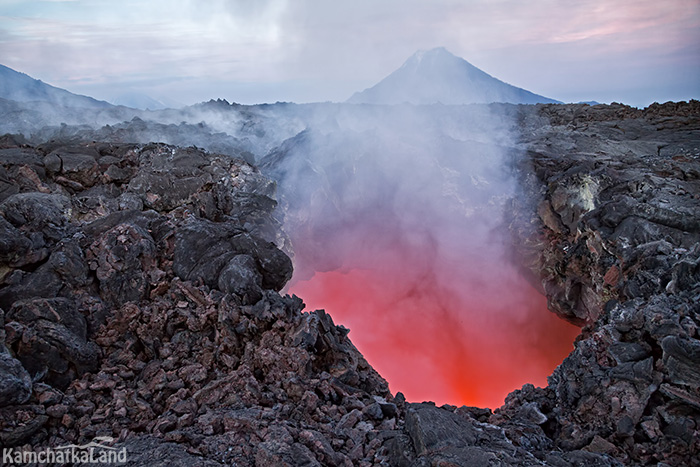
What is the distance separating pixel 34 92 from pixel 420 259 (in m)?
28.7

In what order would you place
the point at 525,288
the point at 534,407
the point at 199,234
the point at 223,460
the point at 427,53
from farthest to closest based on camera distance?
the point at 427,53
the point at 525,288
the point at 199,234
the point at 534,407
the point at 223,460

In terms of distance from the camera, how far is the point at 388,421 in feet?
12.7

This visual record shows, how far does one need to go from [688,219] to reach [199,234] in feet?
30.1

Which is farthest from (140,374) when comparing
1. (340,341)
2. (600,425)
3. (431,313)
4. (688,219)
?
(431,313)

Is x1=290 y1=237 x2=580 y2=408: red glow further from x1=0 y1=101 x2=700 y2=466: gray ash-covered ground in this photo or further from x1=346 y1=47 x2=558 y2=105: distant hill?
x1=346 y1=47 x2=558 y2=105: distant hill

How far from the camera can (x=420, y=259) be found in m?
15.4

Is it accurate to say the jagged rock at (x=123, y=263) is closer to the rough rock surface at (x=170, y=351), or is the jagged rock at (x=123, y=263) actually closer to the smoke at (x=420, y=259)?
the rough rock surface at (x=170, y=351)

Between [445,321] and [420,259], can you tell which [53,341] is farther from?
[420,259]

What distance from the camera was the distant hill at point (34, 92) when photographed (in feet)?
80.4

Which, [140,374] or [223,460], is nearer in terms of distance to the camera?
[223,460]

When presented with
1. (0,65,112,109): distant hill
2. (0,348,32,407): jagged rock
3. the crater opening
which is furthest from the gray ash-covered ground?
(0,65,112,109): distant hill

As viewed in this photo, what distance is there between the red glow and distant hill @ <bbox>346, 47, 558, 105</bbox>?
66.0ft

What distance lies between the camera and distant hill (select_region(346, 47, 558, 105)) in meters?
32.5

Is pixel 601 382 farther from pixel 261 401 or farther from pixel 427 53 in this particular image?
pixel 427 53
